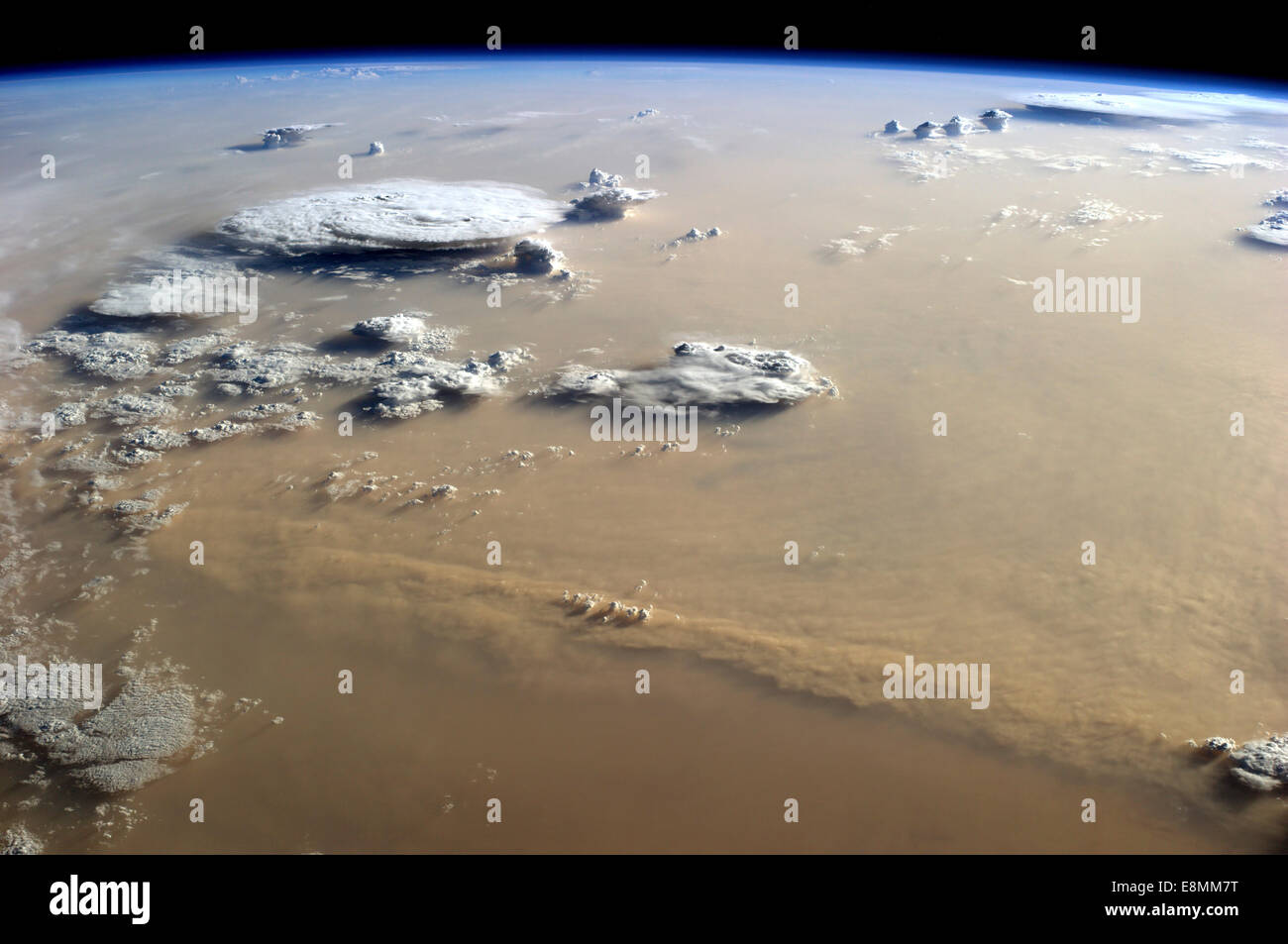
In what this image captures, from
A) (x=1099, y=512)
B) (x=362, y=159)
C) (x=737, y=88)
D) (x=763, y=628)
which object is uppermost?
(x=737, y=88)

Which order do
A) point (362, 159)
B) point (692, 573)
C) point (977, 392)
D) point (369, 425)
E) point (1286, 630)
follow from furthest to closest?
point (362, 159) < point (977, 392) < point (369, 425) < point (692, 573) < point (1286, 630)

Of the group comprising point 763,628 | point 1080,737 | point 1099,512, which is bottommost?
point 1080,737

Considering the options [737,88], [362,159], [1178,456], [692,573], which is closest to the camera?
[692,573]

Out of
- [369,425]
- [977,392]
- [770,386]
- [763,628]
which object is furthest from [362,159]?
[763,628]

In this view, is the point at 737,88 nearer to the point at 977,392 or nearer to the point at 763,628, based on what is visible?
the point at 977,392

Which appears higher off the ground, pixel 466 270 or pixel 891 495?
pixel 466 270

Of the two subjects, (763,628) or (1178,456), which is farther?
(1178,456)

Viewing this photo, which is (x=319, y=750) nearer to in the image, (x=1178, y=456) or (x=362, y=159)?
(x=1178, y=456)
